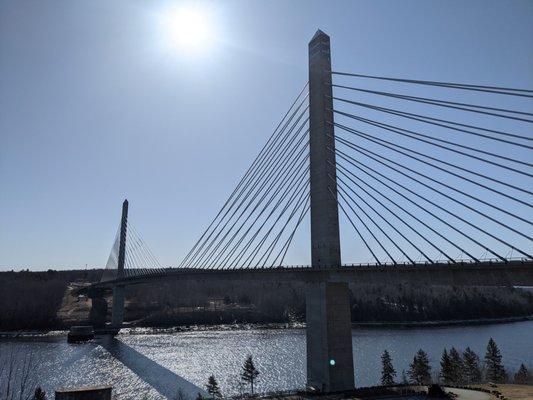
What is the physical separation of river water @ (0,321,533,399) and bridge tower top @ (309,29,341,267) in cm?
1757

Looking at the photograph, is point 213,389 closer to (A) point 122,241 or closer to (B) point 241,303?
(A) point 122,241

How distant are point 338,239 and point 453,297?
110 metres

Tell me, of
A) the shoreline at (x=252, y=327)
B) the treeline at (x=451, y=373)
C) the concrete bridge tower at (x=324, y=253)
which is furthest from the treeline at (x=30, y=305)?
the concrete bridge tower at (x=324, y=253)

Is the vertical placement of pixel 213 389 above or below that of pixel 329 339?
below

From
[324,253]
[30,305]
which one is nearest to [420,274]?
[324,253]

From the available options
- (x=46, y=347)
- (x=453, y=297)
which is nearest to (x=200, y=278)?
(x=46, y=347)

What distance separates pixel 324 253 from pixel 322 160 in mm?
6685

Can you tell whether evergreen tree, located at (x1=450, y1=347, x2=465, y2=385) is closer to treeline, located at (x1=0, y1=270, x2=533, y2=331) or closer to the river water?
the river water

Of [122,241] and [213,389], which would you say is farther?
[122,241]

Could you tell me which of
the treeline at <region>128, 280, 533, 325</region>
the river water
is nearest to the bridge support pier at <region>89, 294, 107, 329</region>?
the river water

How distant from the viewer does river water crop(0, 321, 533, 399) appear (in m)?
40.6

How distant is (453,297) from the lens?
400 ft

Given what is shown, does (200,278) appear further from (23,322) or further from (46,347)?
(23,322)

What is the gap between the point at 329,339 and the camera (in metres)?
26.8
